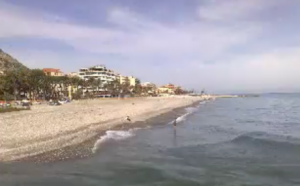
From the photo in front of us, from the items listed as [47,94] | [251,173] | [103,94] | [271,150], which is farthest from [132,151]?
[103,94]

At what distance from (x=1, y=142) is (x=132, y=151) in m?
7.54

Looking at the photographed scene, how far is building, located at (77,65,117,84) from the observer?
523 ft

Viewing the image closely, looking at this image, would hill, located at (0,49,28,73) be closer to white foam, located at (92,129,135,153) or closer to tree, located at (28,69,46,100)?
tree, located at (28,69,46,100)

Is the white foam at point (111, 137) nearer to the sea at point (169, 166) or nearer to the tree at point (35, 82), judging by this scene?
the sea at point (169, 166)

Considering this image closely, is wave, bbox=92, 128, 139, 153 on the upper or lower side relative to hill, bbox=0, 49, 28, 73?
lower

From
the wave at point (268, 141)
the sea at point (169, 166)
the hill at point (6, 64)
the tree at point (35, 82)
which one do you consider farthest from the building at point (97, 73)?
the sea at point (169, 166)

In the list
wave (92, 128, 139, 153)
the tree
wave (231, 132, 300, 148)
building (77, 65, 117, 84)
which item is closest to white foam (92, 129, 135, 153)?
wave (92, 128, 139, 153)

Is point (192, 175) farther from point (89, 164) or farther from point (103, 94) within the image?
point (103, 94)

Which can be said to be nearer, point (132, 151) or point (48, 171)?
point (48, 171)

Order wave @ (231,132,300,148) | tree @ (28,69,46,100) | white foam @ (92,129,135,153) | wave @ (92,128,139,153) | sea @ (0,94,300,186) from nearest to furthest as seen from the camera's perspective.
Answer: sea @ (0,94,300,186) < wave @ (92,128,139,153) < white foam @ (92,129,135,153) < wave @ (231,132,300,148) < tree @ (28,69,46,100)

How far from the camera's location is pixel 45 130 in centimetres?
2336

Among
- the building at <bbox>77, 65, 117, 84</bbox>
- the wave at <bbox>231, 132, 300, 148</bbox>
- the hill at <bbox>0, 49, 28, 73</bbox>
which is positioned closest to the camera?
the wave at <bbox>231, 132, 300, 148</bbox>

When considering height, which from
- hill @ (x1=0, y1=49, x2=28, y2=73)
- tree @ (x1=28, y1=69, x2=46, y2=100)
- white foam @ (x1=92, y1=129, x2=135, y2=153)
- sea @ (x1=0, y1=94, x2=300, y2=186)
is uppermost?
hill @ (x1=0, y1=49, x2=28, y2=73)

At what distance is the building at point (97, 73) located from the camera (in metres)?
159
